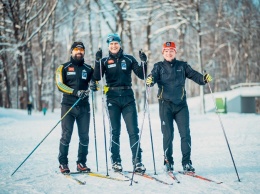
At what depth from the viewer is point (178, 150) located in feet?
24.6

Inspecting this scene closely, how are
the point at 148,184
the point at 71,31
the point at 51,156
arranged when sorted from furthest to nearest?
the point at 71,31 → the point at 51,156 → the point at 148,184

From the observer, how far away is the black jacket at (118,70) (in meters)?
5.40

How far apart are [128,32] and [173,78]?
1816cm

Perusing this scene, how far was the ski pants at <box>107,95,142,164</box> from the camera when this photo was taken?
210 inches

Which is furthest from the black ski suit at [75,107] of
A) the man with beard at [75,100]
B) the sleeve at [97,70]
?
the sleeve at [97,70]

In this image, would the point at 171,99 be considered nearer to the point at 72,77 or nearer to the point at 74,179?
the point at 72,77

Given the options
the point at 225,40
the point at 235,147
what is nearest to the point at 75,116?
the point at 235,147

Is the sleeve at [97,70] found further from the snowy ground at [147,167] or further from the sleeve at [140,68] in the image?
the snowy ground at [147,167]

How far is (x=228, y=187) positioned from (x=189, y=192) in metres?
0.60

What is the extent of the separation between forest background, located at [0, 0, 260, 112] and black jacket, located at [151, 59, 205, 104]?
1460 cm

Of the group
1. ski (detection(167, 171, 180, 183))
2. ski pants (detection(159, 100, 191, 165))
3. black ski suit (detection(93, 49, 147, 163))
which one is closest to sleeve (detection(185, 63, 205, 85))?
ski pants (detection(159, 100, 191, 165))

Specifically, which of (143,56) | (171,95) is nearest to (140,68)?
(143,56)

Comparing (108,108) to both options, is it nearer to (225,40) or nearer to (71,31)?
(71,31)

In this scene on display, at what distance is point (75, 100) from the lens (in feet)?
17.9
